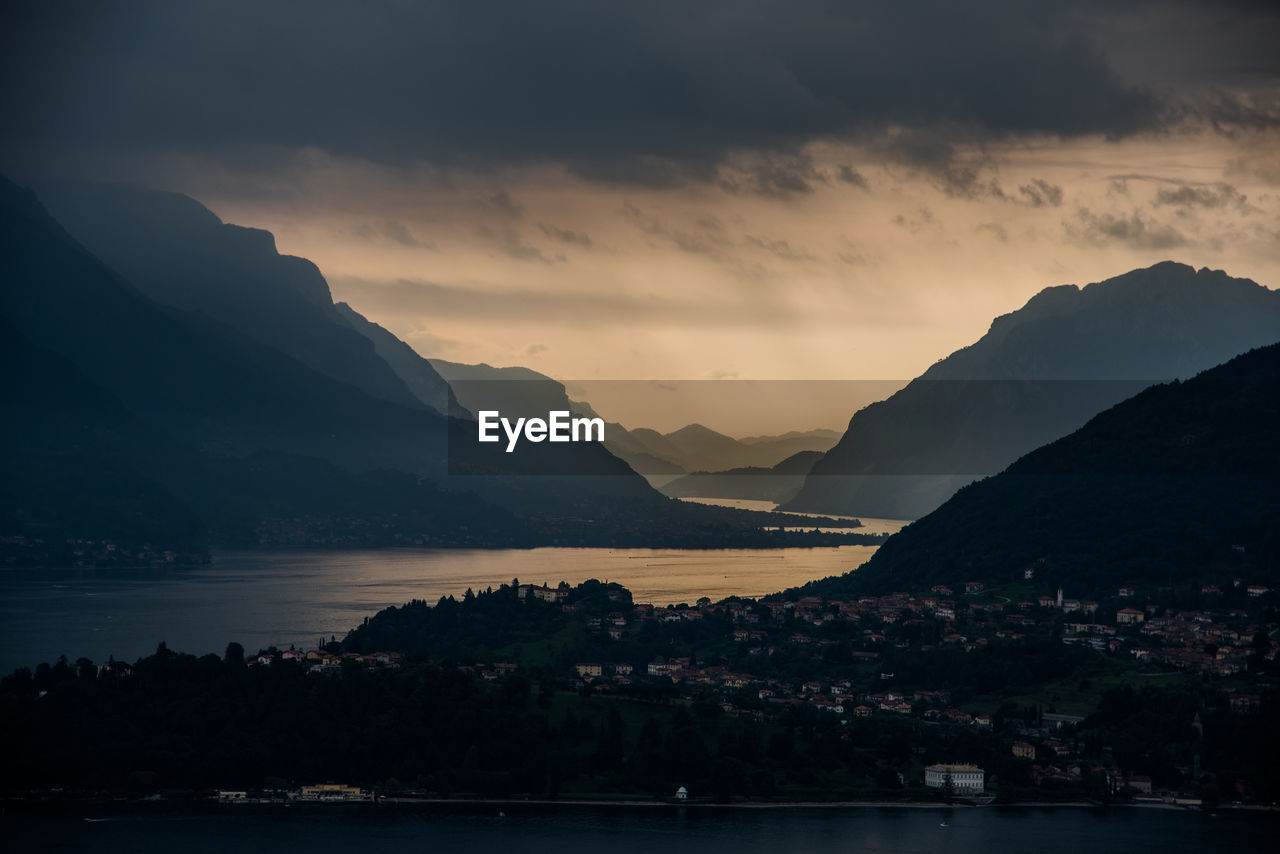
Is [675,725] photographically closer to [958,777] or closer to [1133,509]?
[958,777]

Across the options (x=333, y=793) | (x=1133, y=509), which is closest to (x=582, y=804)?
(x=333, y=793)

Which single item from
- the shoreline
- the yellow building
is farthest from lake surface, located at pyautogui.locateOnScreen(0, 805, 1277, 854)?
the yellow building

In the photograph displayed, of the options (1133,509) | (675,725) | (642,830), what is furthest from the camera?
(1133,509)

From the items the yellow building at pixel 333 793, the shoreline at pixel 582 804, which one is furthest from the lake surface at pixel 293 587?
the yellow building at pixel 333 793

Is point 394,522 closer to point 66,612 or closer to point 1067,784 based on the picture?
point 66,612

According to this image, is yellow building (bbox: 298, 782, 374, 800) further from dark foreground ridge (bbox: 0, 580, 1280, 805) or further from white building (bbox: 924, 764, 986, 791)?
white building (bbox: 924, 764, 986, 791)

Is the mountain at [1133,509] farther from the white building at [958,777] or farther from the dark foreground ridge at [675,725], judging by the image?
the white building at [958,777]
